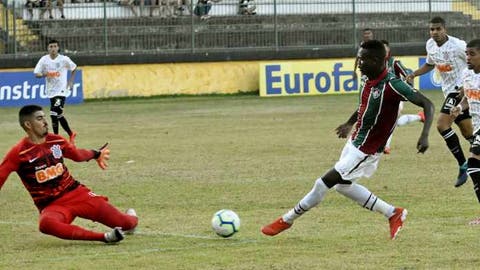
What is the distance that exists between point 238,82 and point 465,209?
23057 mm

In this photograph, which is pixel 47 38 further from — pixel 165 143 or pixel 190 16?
pixel 165 143

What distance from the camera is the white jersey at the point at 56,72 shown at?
79.0 feet

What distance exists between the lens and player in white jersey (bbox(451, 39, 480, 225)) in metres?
10.9

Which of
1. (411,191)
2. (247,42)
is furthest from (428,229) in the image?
(247,42)

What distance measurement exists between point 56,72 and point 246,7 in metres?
12.5

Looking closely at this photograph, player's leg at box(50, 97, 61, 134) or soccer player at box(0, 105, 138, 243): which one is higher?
soccer player at box(0, 105, 138, 243)

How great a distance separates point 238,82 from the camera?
34.8 m

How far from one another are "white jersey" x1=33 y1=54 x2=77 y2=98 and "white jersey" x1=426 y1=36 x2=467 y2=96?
10627 millimetres

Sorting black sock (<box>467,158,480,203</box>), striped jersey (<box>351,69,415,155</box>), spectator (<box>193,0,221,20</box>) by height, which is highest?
spectator (<box>193,0,221,20</box>)

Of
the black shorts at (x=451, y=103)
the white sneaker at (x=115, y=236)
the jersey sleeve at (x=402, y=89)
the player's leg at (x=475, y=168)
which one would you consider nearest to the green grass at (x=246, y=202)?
the white sneaker at (x=115, y=236)

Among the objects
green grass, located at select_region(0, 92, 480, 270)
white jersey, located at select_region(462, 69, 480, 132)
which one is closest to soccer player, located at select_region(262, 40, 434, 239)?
green grass, located at select_region(0, 92, 480, 270)

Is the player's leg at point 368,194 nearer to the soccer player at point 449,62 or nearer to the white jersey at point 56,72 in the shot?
the soccer player at point 449,62

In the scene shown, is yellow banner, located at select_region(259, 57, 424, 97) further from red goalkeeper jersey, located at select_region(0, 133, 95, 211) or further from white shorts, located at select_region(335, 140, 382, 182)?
white shorts, located at select_region(335, 140, 382, 182)

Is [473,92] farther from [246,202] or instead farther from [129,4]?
[129,4]
